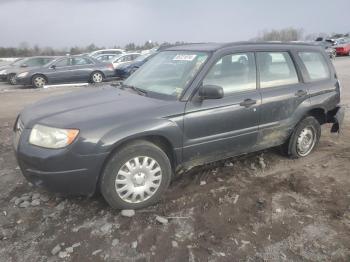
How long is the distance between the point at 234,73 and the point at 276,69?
2.43 feet

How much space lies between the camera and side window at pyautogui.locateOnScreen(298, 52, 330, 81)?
200 inches

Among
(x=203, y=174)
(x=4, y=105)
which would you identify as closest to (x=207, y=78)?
(x=203, y=174)

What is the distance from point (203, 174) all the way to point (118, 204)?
4.50ft

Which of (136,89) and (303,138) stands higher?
(136,89)

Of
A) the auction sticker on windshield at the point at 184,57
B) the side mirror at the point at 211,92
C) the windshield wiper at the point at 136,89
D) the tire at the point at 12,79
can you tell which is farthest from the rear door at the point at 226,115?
the tire at the point at 12,79

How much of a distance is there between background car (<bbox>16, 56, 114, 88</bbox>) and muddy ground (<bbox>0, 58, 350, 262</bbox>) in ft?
36.5

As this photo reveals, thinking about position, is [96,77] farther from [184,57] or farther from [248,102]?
[248,102]

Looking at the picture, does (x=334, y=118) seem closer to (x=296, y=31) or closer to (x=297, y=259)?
(x=297, y=259)

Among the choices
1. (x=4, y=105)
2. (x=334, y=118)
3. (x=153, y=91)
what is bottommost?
(x=4, y=105)

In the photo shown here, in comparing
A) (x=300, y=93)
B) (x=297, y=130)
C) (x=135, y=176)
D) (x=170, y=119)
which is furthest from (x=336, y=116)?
(x=135, y=176)

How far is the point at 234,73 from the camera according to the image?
431 centimetres

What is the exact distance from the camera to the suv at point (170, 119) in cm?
337

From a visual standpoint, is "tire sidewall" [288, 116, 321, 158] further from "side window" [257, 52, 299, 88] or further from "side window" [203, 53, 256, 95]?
"side window" [203, 53, 256, 95]

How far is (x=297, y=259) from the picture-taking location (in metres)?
3.00
